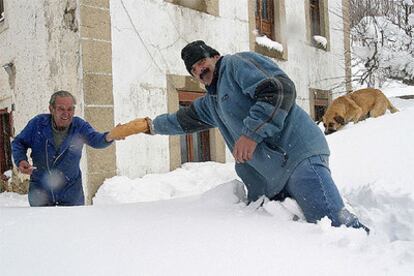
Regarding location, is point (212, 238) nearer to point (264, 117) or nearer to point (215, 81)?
point (264, 117)

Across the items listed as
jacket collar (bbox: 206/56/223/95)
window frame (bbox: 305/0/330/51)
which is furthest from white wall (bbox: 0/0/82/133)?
window frame (bbox: 305/0/330/51)

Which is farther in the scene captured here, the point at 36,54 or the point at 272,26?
the point at 272,26

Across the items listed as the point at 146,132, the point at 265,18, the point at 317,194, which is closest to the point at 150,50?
the point at 146,132

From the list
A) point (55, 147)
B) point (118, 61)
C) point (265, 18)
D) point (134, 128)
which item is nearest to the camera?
point (134, 128)

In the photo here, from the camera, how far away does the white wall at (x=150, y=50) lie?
5422 millimetres

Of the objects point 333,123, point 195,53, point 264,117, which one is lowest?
point 264,117

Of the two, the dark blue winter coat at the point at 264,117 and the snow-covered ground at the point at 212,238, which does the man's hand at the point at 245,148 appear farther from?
the snow-covered ground at the point at 212,238

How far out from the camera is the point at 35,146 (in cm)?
318

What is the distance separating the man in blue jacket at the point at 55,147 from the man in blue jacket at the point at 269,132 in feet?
4.04

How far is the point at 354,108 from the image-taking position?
23.6 feet

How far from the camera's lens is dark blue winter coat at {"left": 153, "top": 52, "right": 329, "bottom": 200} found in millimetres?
1962

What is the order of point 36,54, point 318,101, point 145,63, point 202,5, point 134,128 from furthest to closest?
point 318,101 → point 202,5 → point 36,54 → point 145,63 → point 134,128

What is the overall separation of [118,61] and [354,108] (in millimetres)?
4185

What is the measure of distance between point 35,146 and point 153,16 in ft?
10.8
